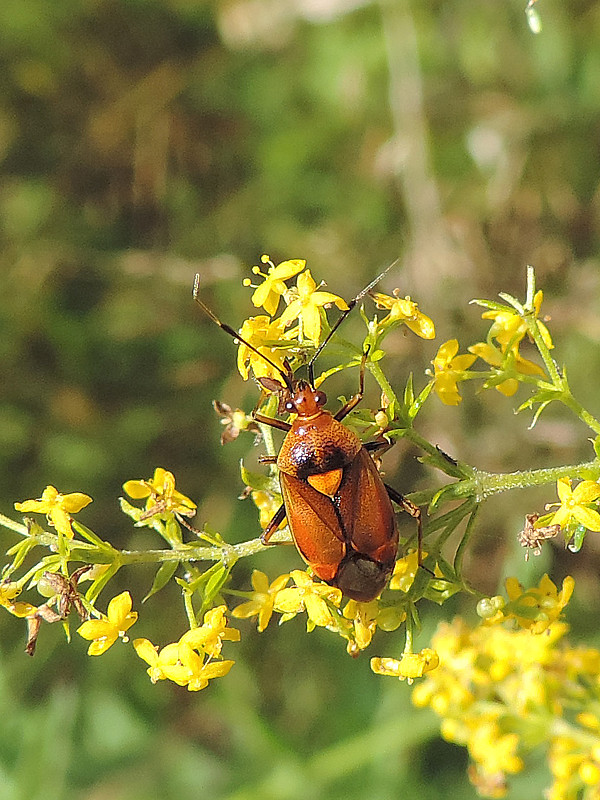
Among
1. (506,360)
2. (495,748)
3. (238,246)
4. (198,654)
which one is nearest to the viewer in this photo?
(198,654)

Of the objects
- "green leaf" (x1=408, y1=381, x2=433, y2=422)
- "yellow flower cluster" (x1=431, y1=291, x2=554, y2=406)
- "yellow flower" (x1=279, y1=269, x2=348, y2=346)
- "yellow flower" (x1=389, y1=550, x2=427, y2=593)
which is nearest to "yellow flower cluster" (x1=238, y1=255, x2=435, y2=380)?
"yellow flower" (x1=279, y1=269, x2=348, y2=346)

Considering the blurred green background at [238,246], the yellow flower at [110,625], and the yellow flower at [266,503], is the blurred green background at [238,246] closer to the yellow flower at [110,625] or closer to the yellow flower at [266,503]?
the yellow flower at [266,503]

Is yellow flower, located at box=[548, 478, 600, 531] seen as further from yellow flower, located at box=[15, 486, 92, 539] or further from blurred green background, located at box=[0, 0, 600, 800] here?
blurred green background, located at box=[0, 0, 600, 800]

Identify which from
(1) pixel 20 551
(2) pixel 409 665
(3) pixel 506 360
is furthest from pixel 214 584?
(3) pixel 506 360

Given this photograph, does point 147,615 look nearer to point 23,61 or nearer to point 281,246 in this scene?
point 281,246

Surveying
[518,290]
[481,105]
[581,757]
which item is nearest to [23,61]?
[481,105]

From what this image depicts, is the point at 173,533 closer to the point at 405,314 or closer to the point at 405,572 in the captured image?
the point at 405,572
